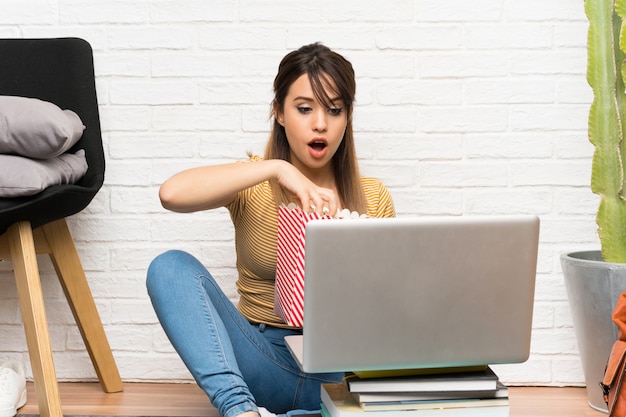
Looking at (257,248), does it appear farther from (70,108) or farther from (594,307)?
(594,307)

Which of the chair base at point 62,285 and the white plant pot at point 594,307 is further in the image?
the white plant pot at point 594,307

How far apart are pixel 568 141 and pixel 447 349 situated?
114cm

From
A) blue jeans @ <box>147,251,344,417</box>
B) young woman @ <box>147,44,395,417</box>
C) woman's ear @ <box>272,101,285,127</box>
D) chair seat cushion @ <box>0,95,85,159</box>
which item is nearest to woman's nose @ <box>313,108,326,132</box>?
young woman @ <box>147,44,395,417</box>

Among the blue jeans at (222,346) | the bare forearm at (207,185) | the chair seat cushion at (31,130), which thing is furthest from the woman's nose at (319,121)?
the chair seat cushion at (31,130)

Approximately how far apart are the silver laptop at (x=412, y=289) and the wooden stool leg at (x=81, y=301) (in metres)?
1.04

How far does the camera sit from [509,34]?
2.09m

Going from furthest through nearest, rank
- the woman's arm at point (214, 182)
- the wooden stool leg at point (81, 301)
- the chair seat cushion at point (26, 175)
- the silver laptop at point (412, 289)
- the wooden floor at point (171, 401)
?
1. the wooden stool leg at point (81, 301)
2. the wooden floor at point (171, 401)
3. the chair seat cushion at point (26, 175)
4. the woman's arm at point (214, 182)
5. the silver laptop at point (412, 289)

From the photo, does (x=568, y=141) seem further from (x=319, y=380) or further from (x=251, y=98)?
(x=319, y=380)

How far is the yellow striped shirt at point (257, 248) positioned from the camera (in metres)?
1.68

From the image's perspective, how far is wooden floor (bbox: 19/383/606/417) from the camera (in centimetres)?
186

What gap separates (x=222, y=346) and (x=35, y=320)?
515mm

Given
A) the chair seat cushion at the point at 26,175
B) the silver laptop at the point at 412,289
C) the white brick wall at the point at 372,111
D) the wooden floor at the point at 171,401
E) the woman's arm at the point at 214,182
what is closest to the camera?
the silver laptop at the point at 412,289

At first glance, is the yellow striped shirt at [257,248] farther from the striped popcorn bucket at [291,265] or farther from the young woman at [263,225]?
the striped popcorn bucket at [291,265]

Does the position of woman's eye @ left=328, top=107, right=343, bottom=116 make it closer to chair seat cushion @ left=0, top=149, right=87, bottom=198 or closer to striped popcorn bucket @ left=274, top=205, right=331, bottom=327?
striped popcorn bucket @ left=274, top=205, right=331, bottom=327
